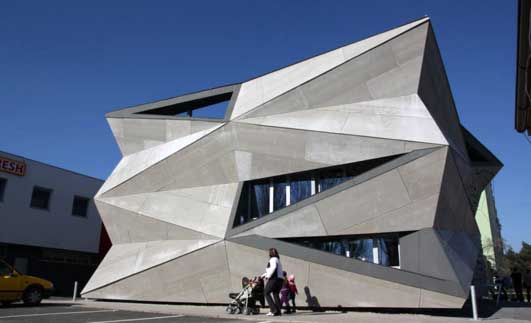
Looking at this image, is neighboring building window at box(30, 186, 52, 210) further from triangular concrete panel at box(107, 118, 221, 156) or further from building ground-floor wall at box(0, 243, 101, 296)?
triangular concrete panel at box(107, 118, 221, 156)

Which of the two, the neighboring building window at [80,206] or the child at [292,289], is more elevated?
the neighboring building window at [80,206]

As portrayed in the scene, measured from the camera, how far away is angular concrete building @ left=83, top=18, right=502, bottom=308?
13.2m

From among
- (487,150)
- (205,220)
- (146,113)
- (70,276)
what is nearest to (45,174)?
(70,276)

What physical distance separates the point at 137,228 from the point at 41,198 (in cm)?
1501

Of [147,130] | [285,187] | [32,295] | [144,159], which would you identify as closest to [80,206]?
[147,130]

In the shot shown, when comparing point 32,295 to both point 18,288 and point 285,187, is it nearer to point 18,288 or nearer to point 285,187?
point 18,288

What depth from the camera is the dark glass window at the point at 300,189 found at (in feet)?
49.7

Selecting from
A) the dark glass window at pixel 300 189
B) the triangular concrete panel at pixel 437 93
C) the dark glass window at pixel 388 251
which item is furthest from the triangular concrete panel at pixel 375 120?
the dark glass window at pixel 388 251

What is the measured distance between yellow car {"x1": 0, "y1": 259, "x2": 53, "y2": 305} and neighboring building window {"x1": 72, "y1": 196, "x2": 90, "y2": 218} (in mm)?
15957

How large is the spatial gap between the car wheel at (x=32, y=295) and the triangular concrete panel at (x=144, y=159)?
15.3 ft

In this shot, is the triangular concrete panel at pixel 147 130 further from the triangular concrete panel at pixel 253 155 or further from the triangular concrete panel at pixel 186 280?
the triangular concrete panel at pixel 186 280

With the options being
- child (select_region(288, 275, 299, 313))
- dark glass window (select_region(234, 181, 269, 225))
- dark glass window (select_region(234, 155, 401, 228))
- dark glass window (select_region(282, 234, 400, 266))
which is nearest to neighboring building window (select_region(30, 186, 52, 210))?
dark glass window (select_region(234, 181, 269, 225))

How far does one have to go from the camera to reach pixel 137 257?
16.5 meters

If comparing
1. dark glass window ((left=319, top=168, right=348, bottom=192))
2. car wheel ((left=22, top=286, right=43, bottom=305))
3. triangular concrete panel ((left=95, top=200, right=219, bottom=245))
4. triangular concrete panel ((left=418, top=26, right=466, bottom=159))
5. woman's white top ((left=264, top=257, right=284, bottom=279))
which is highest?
triangular concrete panel ((left=418, top=26, right=466, bottom=159))
